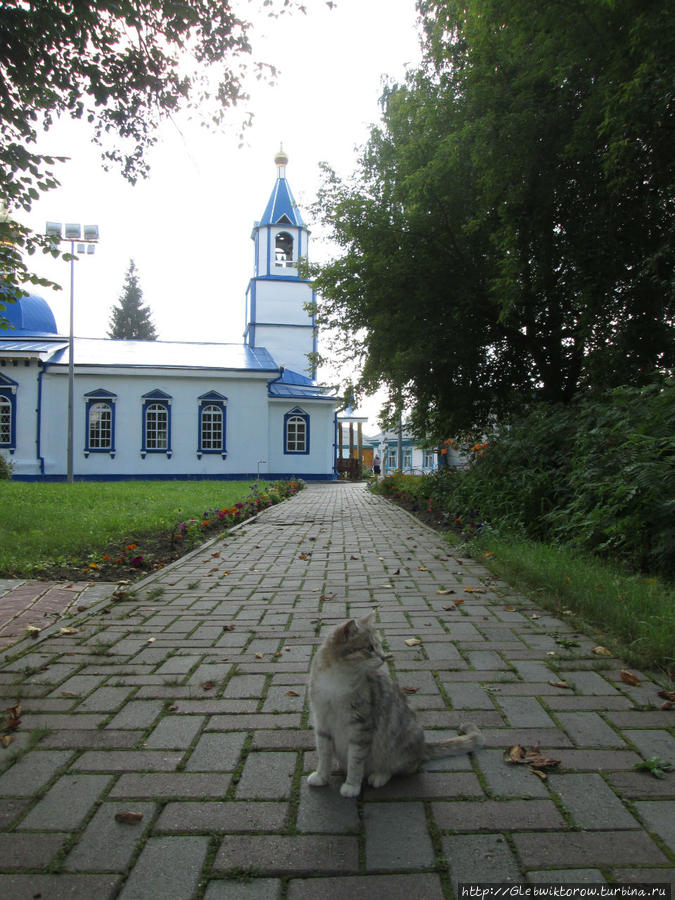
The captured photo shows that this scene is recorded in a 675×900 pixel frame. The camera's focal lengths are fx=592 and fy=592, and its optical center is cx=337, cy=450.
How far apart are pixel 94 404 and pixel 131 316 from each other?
4355 centimetres

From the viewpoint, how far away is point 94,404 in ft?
94.6

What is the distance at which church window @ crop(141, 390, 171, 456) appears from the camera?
29.2 metres

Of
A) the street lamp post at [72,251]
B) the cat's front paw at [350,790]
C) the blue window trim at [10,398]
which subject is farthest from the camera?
the blue window trim at [10,398]

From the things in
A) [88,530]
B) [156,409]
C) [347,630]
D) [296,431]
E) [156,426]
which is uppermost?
[156,409]

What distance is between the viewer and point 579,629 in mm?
4398

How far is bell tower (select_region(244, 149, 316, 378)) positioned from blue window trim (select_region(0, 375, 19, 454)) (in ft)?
43.5

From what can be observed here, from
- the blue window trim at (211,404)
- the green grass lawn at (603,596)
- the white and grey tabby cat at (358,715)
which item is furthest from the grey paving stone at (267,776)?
the blue window trim at (211,404)

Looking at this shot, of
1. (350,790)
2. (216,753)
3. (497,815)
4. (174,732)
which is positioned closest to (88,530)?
(174,732)

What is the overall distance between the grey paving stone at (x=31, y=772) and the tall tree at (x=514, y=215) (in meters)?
8.48

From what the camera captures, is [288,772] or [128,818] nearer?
[128,818]

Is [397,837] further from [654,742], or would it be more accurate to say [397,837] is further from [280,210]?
[280,210]

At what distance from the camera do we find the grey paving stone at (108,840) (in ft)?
6.38

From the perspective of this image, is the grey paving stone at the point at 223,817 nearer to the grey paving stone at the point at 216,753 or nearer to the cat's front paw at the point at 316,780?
the cat's front paw at the point at 316,780

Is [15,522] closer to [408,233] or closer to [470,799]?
[470,799]
